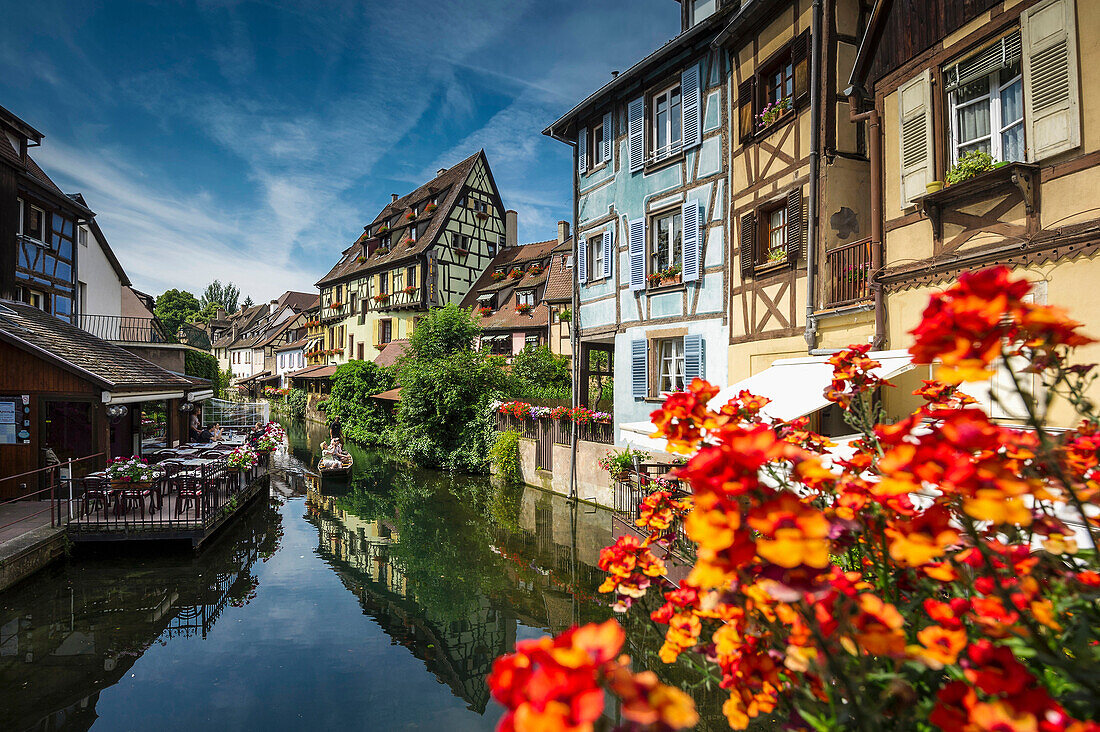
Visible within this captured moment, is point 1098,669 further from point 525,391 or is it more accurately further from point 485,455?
point 525,391

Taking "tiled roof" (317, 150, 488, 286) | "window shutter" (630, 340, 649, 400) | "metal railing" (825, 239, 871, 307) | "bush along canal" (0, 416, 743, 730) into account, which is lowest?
"bush along canal" (0, 416, 743, 730)

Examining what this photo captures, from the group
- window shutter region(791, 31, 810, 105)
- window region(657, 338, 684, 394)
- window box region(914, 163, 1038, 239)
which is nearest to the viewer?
window box region(914, 163, 1038, 239)

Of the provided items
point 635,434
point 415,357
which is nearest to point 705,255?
point 635,434

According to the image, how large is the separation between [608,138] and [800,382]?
1015cm

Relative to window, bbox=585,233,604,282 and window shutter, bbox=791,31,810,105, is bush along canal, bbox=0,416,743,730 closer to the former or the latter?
window, bbox=585,233,604,282

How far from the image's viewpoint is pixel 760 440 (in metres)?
1.36

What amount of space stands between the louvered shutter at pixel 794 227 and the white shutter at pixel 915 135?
2429 millimetres

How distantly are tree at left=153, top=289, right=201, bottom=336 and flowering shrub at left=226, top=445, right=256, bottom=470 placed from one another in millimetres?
58475

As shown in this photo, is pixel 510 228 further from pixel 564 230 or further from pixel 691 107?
pixel 691 107

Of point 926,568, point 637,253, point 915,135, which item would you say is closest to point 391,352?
point 637,253

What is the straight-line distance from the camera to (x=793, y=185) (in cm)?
991

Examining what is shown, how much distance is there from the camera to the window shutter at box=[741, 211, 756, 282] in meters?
11.0

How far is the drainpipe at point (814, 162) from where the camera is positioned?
30.1 ft

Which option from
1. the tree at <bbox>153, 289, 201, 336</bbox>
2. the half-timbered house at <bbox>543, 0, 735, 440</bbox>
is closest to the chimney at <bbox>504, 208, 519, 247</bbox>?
the half-timbered house at <bbox>543, 0, 735, 440</bbox>
